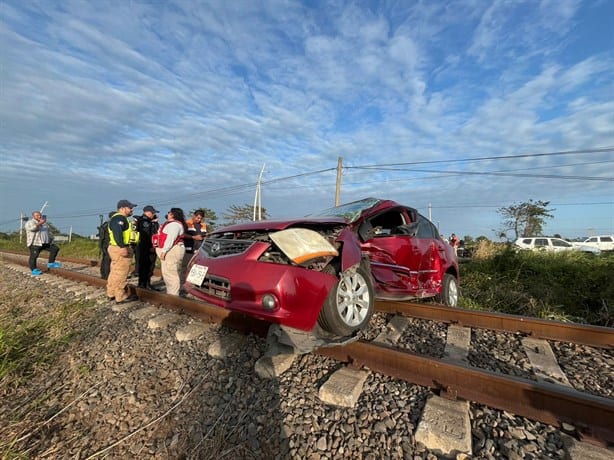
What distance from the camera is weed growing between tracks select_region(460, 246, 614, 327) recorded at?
6.14m

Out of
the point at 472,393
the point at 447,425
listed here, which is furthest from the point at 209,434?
the point at 472,393

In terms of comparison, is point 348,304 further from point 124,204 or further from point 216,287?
point 124,204

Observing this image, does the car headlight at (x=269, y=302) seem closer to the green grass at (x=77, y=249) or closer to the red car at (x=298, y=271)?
the red car at (x=298, y=271)

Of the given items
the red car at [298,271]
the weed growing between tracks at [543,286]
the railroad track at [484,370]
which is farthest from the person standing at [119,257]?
the weed growing between tracks at [543,286]

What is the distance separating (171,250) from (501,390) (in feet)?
16.6

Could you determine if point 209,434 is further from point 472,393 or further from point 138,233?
point 138,233

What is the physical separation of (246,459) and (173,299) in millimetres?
3434

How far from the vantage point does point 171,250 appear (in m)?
5.77

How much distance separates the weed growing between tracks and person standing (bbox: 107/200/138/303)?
5910mm

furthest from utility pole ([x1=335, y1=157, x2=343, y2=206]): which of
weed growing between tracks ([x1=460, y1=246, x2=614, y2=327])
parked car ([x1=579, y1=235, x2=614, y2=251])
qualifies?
parked car ([x1=579, y1=235, x2=614, y2=251])

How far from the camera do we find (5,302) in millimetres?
5711

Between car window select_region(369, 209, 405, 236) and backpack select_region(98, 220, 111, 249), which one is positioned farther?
backpack select_region(98, 220, 111, 249)

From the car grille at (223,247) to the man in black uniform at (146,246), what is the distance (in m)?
3.92

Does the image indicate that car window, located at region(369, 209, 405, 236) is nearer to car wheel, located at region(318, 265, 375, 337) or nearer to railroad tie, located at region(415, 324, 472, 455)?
car wheel, located at region(318, 265, 375, 337)
